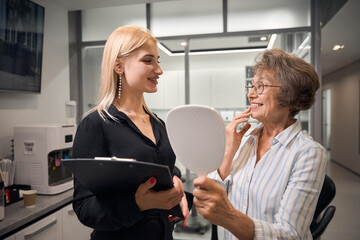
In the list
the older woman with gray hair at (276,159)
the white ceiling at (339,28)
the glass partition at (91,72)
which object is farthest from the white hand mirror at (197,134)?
the glass partition at (91,72)

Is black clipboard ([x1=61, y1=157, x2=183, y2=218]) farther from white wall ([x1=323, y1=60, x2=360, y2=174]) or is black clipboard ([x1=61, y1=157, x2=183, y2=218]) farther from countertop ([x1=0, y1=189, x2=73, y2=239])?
white wall ([x1=323, y1=60, x2=360, y2=174])

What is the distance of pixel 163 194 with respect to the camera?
744 mm

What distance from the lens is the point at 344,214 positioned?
3957mm

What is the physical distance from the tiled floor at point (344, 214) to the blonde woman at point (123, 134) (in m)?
2.36

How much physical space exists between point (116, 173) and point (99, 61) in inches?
123

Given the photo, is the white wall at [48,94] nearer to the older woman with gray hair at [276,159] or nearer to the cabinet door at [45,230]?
the cabinet door at [45,230]

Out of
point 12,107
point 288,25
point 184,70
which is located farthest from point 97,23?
point 288,25

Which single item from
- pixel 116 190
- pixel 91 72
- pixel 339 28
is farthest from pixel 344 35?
pixel 116 190

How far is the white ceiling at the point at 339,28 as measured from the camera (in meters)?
3.14

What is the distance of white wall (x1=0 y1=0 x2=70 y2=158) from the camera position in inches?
92.5

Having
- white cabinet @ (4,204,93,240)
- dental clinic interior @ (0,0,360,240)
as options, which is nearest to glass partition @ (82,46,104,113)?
dental clinic interior @ (0,0,360,240)

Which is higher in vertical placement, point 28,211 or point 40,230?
point 28,211

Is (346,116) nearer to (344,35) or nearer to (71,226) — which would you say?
(344,35)

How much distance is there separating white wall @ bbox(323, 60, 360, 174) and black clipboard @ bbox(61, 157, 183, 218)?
23.3 ft
